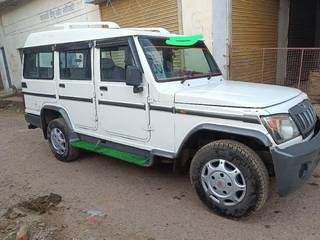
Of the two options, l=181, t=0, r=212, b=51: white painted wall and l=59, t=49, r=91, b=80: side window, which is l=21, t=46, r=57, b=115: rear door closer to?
l=59, t=49, r=91, b=80: side window

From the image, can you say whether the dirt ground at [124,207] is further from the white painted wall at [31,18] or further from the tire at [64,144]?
the white painted wall at [31,18]

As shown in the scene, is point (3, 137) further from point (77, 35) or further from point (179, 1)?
point (179, 1)

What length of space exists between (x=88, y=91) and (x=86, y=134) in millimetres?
707

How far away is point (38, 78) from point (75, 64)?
112cm

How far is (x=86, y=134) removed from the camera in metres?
5.34

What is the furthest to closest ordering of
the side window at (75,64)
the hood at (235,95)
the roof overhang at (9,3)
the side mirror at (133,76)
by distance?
the roof overhang at (9,3), the side window at (75,64), the side mirror at (133,76), the hood at (235,95)

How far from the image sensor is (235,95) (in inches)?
148

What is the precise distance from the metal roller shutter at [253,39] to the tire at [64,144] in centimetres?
434

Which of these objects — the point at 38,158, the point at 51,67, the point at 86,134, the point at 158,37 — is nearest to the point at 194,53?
the point at 158,37

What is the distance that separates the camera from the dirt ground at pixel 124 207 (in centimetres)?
355

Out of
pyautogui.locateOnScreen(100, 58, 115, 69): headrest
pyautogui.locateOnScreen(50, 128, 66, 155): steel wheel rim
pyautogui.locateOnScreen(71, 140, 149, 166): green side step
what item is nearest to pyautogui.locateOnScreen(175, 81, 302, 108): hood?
Result: pyautogui.locateOnScreen(71, 140, 149, 166): green side step

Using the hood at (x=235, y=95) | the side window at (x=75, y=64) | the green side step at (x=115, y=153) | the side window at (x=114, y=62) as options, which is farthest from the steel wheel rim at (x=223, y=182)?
the side window at (x=75, y=64)

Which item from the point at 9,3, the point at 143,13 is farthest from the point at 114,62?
the point at 9,3

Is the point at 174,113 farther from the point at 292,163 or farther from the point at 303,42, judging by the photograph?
the point at 303,42
